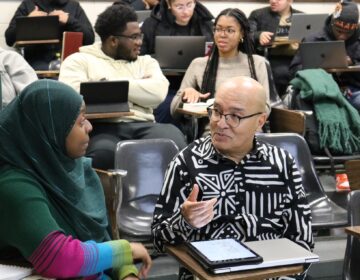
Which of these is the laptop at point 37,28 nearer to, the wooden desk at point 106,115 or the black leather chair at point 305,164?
the wooden desk at point 106,115

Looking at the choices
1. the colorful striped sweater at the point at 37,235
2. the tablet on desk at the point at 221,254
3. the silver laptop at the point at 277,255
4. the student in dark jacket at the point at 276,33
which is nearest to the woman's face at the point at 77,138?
the colorful striped sweater at the point at 37,235

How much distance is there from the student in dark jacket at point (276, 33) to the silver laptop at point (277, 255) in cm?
355

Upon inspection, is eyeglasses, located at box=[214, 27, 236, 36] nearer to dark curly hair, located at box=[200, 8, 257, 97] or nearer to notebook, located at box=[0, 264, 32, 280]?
dark curly hair, located at box=[200, 8, 257, 97]

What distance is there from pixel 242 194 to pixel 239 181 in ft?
0.14

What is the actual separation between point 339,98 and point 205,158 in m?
2.20

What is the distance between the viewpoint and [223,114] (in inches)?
76.9

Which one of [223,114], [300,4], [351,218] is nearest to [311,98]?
[351,218]

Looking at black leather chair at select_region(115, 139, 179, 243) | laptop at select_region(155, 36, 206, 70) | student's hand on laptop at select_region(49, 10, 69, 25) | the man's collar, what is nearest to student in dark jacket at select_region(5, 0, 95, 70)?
student's hand on laptop at select_region(49, 10, 69, 25)

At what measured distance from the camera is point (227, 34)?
3.78 m

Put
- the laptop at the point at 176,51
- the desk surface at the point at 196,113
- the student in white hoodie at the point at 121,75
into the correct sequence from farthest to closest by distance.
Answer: the laptop at the point at 176,51
the desk surface at the point at 196,113
the student in white hoodie at the point at 121,75

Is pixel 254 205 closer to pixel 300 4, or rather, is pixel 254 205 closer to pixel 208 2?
pixel 208 2

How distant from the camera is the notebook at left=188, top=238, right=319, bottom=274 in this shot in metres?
1.53

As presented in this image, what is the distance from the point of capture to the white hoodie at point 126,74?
3336 mm

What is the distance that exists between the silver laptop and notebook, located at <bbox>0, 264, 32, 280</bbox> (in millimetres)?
475
